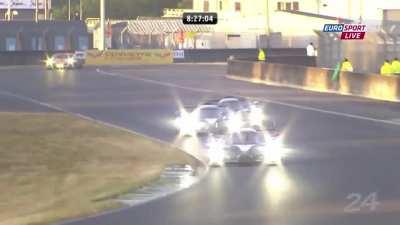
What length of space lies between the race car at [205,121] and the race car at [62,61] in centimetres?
4612

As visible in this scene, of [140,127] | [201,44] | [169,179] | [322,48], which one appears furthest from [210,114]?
[201,44]

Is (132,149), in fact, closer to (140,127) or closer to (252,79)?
(140,127)

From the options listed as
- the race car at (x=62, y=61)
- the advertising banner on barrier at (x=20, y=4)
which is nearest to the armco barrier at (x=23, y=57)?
the race car at (x=62, y=61)

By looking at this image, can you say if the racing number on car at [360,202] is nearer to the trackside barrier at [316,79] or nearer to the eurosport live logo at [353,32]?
the trackside barrier at [316,79]

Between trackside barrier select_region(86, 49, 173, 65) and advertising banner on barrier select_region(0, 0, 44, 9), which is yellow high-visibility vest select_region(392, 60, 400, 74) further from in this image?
advertising banner on barrier select_region(0, 0, 44, 9)

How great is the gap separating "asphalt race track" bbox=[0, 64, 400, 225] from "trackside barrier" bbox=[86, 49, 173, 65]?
27.6m

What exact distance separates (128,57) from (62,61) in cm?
1113

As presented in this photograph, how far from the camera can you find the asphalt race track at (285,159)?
14.2 m

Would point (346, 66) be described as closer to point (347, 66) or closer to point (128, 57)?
point (347, 66)

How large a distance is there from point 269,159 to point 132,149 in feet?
13.0

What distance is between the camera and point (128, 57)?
273 feet

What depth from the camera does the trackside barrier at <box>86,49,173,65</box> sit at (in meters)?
81.2

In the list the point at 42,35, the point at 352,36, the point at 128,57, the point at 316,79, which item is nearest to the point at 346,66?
the point at 316,79

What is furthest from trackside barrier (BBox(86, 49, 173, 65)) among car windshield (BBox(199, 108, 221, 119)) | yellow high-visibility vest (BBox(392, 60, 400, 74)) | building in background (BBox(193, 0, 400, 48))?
car windshield (BBox(199, 108, 221, 119))
